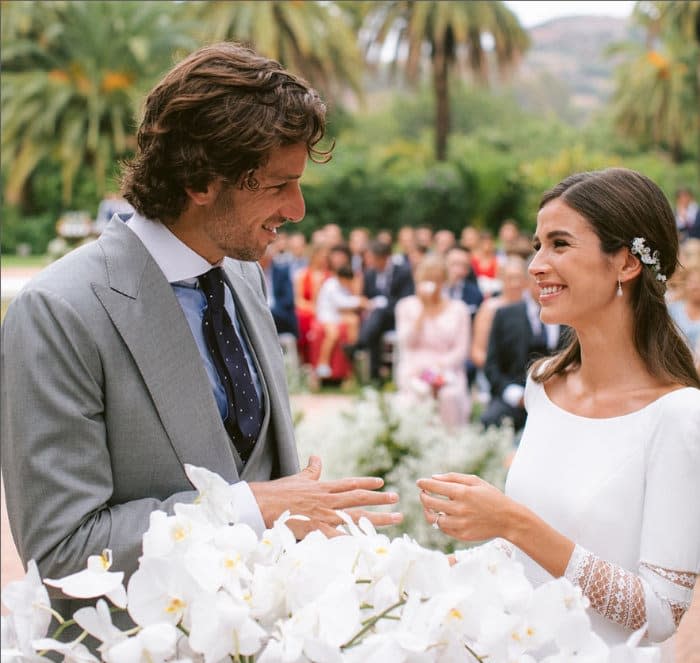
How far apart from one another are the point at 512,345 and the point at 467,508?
532 centimetres

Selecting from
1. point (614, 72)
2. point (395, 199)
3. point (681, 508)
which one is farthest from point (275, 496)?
point (614, 72)

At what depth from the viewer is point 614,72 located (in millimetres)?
37125

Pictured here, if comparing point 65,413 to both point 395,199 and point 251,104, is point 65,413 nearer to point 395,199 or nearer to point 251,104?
point 251,104

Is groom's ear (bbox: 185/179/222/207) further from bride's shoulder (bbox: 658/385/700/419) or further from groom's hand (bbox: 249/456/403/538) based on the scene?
bride's shoulder (bbox: 658/385/700/419)

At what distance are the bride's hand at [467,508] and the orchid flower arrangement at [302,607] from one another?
1.98 feet

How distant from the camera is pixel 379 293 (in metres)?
11.3

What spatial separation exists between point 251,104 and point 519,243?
719 cm

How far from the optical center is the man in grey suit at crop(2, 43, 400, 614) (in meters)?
1.68

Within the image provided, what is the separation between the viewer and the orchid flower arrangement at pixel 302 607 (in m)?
1.11

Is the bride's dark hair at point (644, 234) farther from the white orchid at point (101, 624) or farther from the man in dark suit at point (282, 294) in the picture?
the man in dark suit at point (282, 294)

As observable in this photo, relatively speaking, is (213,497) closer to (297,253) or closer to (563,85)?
(297,253)

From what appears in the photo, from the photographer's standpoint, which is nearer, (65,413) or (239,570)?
(239,570)

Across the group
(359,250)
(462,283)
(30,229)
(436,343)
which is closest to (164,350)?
(436,343)

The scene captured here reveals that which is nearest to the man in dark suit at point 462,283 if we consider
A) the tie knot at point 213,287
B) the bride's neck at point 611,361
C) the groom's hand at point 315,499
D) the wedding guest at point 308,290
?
the wedding guest at point 308,290
